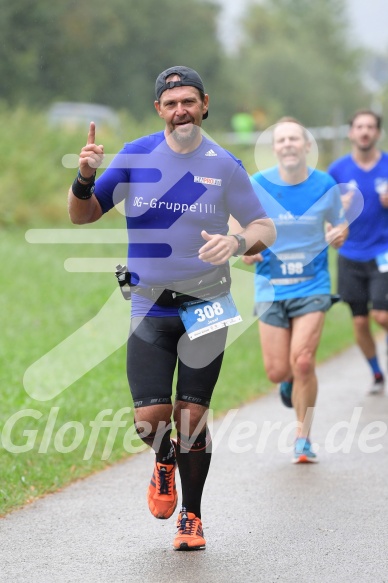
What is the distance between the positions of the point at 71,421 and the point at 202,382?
3361 millimetres

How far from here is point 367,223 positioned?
1037 cm

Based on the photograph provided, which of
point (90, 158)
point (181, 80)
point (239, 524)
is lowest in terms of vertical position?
point (239, 524)

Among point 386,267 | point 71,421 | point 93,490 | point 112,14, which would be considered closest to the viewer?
point 93,490

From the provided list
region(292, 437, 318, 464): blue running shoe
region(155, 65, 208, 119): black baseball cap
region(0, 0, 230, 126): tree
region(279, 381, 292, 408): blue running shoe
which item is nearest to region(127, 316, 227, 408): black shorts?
region(155, 65, 208, 119): black baseball cap

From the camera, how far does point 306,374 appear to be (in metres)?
7.88

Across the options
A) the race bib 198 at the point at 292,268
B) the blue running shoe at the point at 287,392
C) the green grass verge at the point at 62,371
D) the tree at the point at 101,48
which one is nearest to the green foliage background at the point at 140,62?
the tree at the point at 101,48

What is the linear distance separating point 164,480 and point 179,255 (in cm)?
115

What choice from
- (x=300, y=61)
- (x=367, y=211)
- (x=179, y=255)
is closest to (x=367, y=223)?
(x=367, y=211)

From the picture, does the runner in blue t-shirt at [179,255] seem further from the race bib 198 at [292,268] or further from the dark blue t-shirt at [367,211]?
the dark blue t-shirt at [367,211]

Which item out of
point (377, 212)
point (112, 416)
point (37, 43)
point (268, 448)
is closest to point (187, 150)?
point (268, 448)

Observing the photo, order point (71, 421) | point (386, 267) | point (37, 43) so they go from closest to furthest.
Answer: point (71, 421) < point (386, 267) < point (37, 43)

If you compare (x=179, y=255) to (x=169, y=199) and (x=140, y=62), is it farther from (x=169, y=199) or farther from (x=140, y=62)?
(x=140, y=62)

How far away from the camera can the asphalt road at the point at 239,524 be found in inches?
205

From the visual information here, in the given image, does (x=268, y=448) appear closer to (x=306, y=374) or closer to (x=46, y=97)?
(x=306, y=374)
